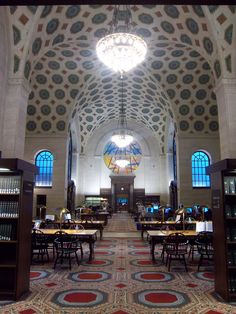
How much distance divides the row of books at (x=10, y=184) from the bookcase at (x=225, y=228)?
3669 millimetres

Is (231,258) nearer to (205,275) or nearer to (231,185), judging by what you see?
(231,185)

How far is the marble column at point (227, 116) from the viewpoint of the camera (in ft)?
24.5

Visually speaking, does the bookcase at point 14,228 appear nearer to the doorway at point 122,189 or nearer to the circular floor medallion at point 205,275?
the circular floor medallion at point 205,275

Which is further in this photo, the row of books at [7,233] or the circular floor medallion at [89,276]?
the circular floor medallion at [89,276]

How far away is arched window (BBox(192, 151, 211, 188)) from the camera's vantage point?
57.3ft

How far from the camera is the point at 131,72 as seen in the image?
52.2ft

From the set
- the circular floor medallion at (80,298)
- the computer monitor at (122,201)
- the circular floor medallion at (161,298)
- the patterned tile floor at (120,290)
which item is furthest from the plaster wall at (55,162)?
the computer monitor at (122,201)

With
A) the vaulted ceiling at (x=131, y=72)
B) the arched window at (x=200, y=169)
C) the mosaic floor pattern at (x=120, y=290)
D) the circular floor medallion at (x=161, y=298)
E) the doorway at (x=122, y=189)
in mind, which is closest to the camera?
the mosaic floor pattern at (x=120, y=290)

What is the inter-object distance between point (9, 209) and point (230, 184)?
13.2ft

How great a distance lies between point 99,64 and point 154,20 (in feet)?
15.5

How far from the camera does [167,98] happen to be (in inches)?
604

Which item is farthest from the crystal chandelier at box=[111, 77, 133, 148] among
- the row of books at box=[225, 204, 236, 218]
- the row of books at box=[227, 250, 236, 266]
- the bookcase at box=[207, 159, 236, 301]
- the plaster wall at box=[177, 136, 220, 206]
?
the row of books at box=[227, 250, 236, 266]

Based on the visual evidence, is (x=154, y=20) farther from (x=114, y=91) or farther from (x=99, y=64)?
(x=114, y=91)

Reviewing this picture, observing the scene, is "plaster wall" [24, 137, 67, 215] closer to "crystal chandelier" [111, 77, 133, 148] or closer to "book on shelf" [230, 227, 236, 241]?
"crystal chandelier" [111, 77, 133, 148]
